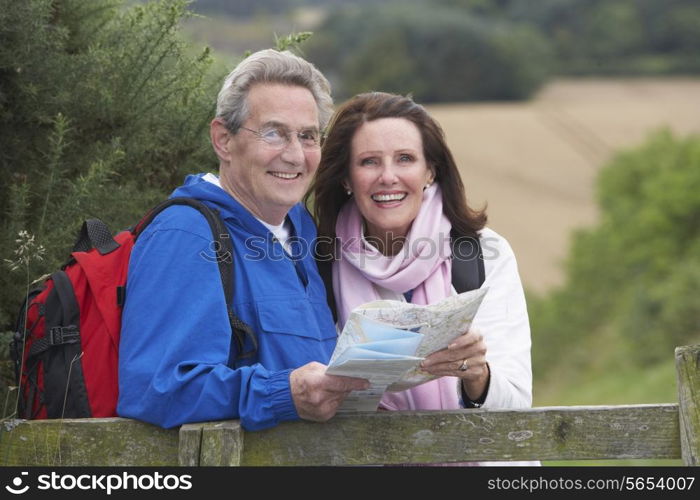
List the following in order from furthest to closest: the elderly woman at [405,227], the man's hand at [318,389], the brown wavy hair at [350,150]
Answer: the brown wavy hair at [350,150]
the elderly woman at [405,227]
the man's hand at [318,389]

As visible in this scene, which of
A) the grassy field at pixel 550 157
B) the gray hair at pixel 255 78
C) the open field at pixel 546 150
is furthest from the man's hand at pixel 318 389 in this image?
the open field at pixel 546 150

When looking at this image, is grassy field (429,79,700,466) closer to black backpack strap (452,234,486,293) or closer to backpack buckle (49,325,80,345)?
black backpack strap (452,234,486,293)

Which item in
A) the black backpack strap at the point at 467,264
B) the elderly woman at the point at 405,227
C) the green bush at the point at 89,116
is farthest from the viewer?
the green bush at the point at 89,116

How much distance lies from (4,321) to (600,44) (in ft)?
296

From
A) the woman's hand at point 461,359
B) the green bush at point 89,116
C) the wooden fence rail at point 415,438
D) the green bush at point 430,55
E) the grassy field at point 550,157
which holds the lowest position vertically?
the wooden fence rail at point 415,438

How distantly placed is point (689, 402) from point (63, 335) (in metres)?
1.80

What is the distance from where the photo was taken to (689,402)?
2.83 metres

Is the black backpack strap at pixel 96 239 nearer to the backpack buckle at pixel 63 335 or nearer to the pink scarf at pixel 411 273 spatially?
the backpack buckle at pixel 63 335

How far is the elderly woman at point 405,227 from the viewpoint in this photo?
3.52m

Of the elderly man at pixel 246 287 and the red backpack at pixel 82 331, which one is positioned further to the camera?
the red backpack at pixel 82 331

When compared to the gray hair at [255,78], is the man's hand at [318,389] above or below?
below

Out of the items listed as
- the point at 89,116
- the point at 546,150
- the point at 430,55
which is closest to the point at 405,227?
the point at 89,116
